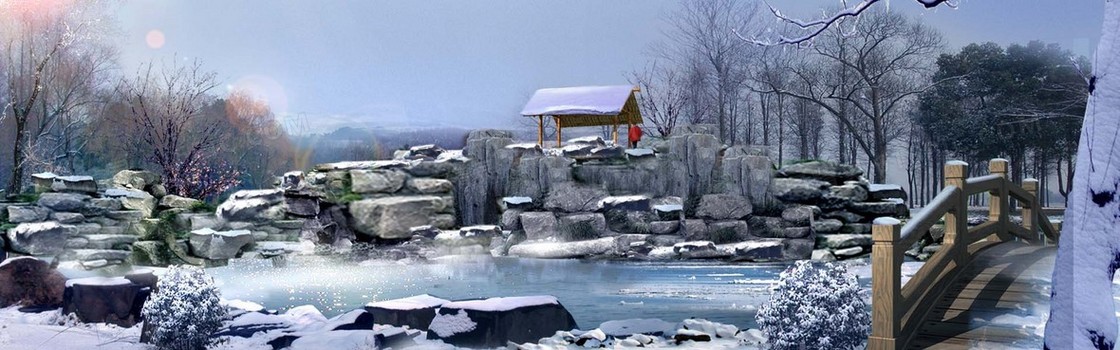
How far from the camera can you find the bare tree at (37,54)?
7957 mm

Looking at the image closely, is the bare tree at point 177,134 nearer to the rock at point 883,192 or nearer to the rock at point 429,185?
the rock at point 429,185

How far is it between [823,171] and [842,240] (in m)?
0.81

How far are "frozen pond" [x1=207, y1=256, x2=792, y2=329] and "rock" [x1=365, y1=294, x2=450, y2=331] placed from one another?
0.89 metres

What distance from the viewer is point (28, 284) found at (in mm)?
6223

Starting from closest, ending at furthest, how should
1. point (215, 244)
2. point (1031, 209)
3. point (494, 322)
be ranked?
point (494, 322), point (1031, 209), point (215, 244)

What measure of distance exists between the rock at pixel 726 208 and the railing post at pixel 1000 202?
416 centimetres

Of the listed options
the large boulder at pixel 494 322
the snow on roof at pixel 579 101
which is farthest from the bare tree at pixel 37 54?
the large boulder at pixel 494 322

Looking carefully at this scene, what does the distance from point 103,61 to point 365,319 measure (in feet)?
14.8

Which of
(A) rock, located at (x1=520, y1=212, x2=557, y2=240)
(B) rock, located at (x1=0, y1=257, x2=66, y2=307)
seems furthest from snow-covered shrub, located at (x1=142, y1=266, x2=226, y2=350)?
(A) rock, located at (x1=520, y1=212, x2=557, y2=240)

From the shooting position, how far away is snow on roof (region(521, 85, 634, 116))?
903 centimetres

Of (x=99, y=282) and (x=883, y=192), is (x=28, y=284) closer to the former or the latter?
(x=99, y=282)

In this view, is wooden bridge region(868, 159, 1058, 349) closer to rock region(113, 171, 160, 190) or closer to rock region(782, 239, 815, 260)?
rock region(782, 239, 815, 260)

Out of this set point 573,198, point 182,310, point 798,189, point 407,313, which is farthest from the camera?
point 573,198

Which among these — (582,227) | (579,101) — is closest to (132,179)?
(579,101)
